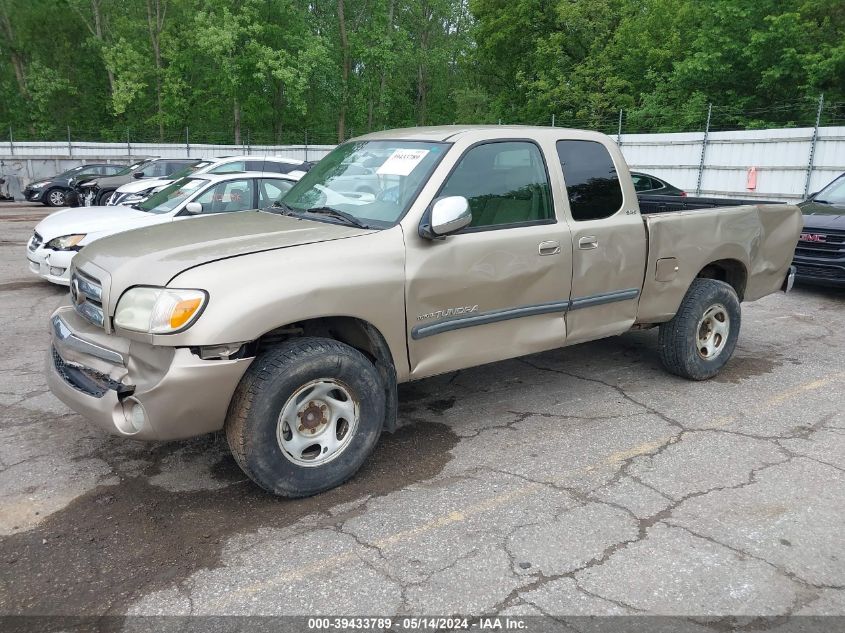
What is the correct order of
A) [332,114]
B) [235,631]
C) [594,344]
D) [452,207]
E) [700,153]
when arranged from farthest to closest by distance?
[332,114] < [700,153] < [594,344] < [452,207] < [235,631]

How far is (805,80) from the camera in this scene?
25.8 meters

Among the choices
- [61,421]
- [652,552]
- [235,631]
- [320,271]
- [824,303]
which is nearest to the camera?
[235,631]

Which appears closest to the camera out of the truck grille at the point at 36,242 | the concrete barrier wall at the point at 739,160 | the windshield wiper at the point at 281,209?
the windshield wiper at the point at 281,209

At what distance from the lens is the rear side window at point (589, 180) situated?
468cm

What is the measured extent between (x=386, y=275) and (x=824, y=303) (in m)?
7.50

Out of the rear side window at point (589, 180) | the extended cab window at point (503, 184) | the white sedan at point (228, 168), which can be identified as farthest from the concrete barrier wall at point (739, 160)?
the extended cab window at point (503, 184)

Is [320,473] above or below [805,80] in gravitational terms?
below

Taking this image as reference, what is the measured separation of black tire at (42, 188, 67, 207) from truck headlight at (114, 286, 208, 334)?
71.6 ft

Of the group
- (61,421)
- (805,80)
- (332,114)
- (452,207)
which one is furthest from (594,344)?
(332,114)

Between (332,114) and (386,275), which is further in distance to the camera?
(332,114)

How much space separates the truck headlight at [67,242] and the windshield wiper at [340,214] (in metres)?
5.16

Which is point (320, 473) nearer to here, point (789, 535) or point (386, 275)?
point (386, 275)

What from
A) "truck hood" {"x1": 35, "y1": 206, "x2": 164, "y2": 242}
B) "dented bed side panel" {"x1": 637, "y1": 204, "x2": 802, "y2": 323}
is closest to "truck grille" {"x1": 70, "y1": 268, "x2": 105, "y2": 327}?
"dented bed side panel" {"x1": 637, "y1": 204, "x2": 802, "y2": 323}

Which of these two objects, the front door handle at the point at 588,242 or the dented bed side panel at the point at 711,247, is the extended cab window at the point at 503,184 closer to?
the front door handle at the point at 588,242
